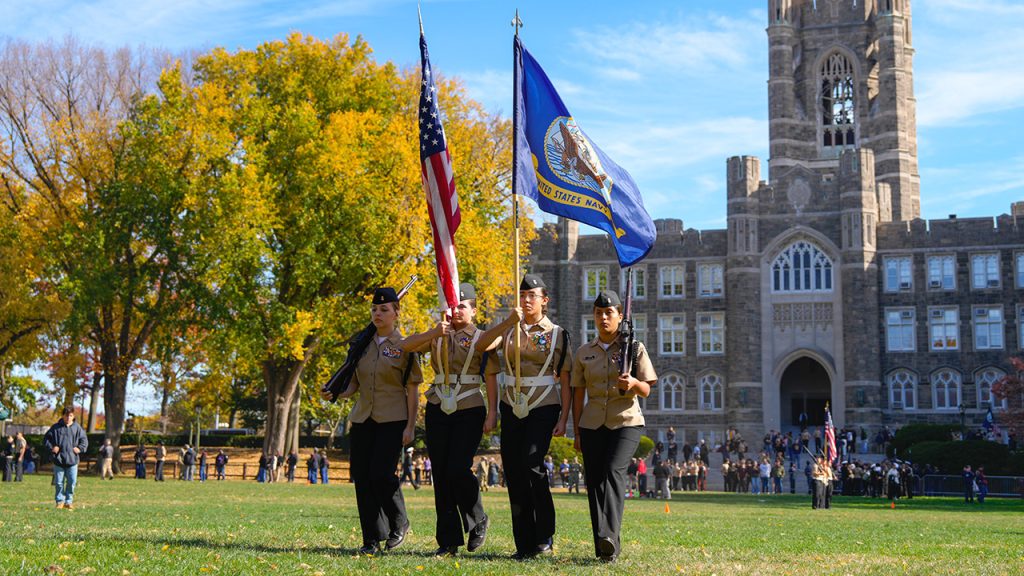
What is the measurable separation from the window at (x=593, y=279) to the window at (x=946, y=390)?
1758 cm

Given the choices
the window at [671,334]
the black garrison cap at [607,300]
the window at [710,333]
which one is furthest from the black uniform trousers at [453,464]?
the window at [671,334]

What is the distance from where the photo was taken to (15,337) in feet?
125

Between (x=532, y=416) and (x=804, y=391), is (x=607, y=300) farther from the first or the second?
(x=804, y=391)

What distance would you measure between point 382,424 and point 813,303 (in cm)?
5267

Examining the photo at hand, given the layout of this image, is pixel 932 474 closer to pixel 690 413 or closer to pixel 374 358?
pixel 690 413

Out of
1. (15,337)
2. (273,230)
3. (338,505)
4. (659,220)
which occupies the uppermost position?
(659,220)

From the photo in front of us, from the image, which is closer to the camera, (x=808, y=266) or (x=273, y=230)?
(x=273, y=230)

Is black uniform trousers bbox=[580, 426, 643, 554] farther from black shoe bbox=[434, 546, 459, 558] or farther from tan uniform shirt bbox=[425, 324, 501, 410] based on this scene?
black shoe bbox=[434, 546, 459, 558]

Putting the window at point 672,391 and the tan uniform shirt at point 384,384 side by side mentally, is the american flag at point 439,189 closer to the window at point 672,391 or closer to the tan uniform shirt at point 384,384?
the tan uniform shirt at point 384,384

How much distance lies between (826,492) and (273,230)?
16.7 meters

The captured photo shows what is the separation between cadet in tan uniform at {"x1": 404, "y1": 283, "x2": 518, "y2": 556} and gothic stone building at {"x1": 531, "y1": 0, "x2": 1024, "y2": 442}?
50.4m

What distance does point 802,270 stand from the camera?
2350 inches

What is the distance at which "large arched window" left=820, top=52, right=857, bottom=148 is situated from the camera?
2778 inches

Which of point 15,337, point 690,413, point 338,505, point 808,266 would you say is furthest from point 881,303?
point 338,505
